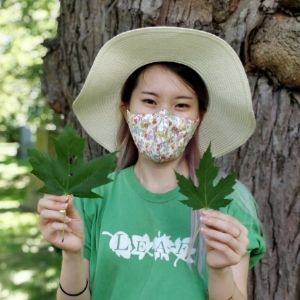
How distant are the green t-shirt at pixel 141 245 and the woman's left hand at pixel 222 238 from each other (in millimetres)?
169

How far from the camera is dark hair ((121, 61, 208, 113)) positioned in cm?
201

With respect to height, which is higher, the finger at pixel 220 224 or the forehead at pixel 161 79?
the forehead at pixel 161 79

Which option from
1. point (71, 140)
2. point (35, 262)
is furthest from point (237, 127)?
point (35, 262)

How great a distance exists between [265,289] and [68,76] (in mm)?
1214

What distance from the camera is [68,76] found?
10.2 feet

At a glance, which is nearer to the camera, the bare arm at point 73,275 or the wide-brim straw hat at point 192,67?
the bare arm at point 73,275

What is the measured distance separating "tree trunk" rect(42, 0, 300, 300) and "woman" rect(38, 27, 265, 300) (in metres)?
0.53

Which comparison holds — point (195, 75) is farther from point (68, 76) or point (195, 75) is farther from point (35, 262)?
point (35, 262)

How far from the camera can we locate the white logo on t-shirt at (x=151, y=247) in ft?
6.22

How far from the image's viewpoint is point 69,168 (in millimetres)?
1670

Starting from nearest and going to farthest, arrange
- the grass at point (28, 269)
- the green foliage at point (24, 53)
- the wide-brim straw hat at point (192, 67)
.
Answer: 1. the wide-brim straw hat at point (192, 67)
2. the grass at point (28, 269)
3. the green foliage at point (24, 53)

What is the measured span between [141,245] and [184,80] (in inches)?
18.3

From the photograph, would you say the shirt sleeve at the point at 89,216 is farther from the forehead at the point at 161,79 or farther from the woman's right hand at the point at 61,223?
the forehead at the point at 161,79

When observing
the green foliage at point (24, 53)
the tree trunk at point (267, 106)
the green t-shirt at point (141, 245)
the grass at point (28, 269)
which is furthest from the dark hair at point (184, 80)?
the green foliage at point (24, 53)
